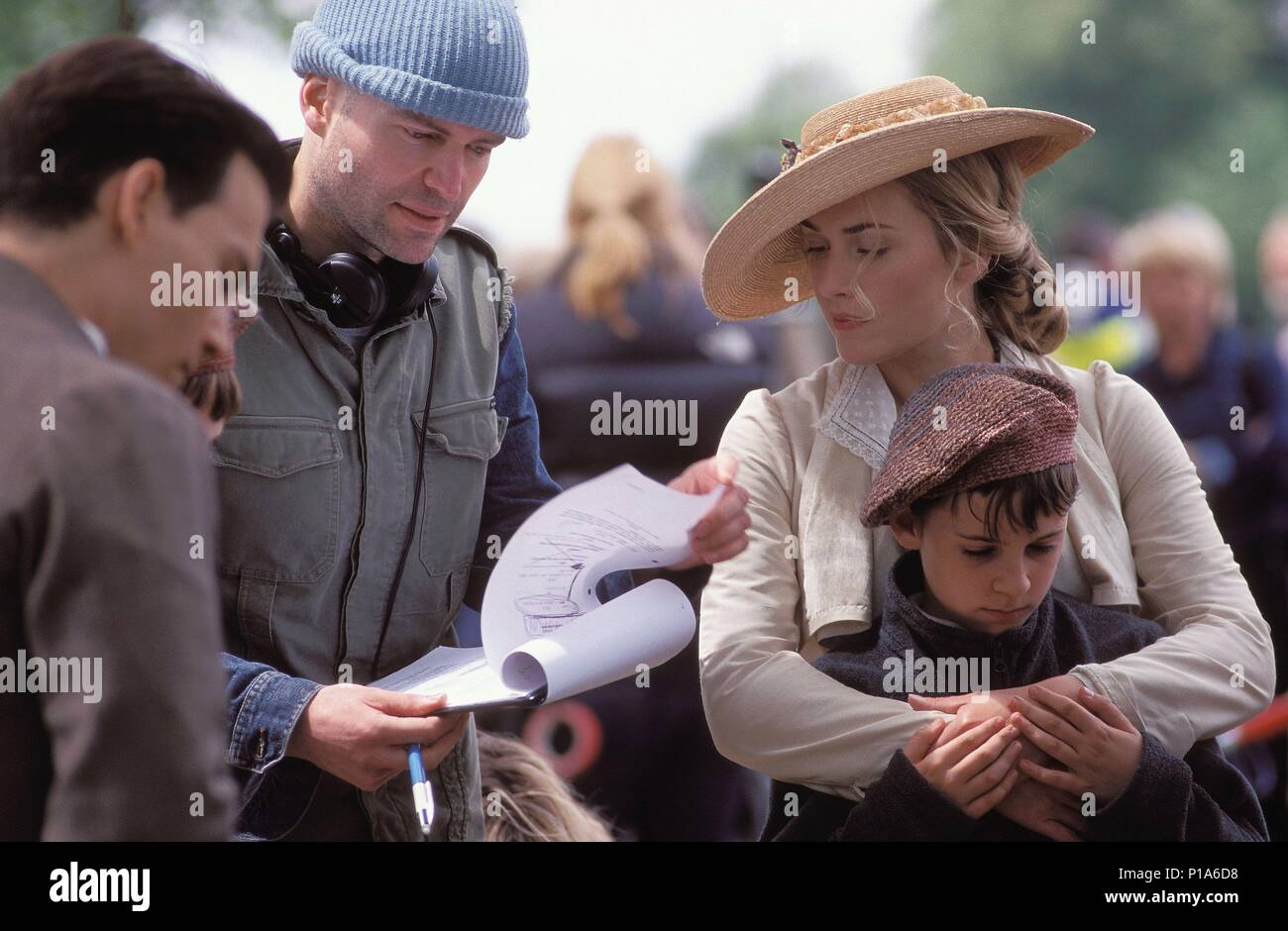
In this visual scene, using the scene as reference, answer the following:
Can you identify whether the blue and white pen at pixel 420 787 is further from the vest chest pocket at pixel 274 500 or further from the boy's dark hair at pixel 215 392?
the boy's dark hair at pixel 215 392

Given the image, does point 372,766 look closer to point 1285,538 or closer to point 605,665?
point 605,665

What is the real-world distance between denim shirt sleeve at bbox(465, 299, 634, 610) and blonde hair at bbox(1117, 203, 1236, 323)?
3.04 m

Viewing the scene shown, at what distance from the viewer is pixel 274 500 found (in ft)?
7.06

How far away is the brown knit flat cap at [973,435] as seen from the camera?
6.86ft

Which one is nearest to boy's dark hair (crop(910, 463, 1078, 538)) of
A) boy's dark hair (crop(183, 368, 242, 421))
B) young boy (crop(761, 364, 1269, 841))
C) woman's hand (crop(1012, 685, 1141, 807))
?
young boy (crop(761, 364, 1269, 841))

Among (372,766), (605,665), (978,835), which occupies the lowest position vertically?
(978,835)

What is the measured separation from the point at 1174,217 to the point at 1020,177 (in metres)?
2.87

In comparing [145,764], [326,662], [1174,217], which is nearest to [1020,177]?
[326,662]

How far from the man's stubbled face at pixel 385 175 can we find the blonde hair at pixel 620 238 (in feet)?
3.28

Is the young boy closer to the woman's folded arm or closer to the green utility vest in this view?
the woman's folded arm

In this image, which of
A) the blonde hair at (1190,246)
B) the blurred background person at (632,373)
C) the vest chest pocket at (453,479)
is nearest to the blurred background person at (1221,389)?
the blonde hair at (1190,246)

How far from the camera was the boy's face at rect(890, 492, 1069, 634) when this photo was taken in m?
2.11
